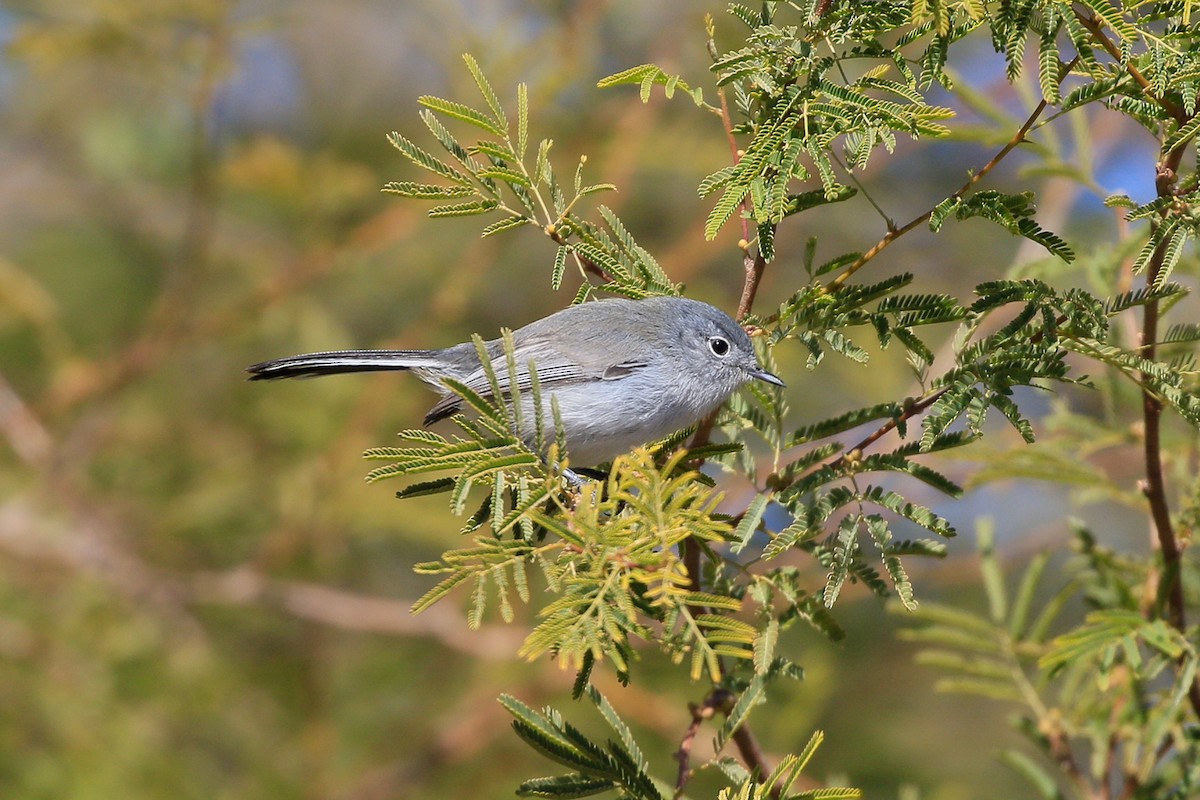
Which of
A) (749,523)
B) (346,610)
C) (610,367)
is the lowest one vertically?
(346,610)

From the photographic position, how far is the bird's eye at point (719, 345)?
2609 millimetres

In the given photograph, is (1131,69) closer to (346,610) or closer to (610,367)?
(610,367)

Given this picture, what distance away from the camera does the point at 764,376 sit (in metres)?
2.23

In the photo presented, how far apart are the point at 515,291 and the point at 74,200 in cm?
237

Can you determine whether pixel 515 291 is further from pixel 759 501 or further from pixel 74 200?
pixel 759 501

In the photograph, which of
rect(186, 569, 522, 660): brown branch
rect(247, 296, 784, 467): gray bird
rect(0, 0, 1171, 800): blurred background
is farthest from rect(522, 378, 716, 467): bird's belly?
rect(186, 569, 522, 660): brown branch

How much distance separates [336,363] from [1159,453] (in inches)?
70.8

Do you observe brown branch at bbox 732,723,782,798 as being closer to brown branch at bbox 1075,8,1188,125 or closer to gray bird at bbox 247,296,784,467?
gray bird at bbox 247,296,784,467

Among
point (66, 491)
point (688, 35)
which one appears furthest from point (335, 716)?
point (688, 35)

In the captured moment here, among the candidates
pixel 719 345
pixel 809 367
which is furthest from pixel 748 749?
pixel 719 345

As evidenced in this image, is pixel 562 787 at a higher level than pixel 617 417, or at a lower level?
lower

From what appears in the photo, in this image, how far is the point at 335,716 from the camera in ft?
13.9

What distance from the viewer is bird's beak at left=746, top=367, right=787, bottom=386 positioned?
6.66 feet

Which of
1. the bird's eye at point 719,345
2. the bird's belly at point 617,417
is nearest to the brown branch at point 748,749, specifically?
the bird's belly at point 617,417
